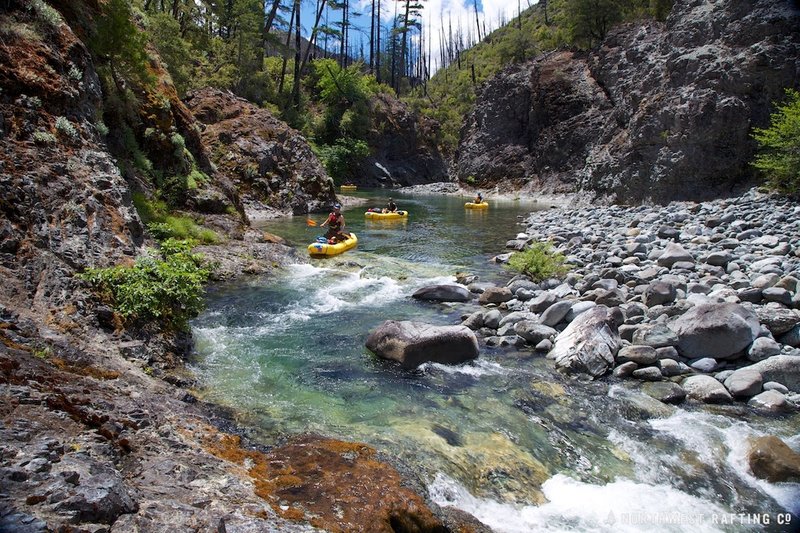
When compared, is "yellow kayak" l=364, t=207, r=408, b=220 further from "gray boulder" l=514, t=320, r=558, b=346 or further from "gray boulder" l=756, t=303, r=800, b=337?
"gray boulder" l=756, t=303, r=800, b=337

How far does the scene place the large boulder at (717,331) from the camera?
6.54 m

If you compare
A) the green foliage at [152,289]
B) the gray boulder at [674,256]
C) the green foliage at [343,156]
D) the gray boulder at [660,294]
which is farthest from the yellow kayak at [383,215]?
the green foliage at [343,156]

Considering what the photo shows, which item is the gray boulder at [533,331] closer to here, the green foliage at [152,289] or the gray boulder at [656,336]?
the gray boulder at [656,336]

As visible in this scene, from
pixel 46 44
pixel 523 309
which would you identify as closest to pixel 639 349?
pixel 523 309

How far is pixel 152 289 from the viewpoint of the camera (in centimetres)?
610

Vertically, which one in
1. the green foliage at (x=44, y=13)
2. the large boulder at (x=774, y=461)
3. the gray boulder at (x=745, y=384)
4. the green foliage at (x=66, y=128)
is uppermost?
the green foliage at (x=44, y=13)

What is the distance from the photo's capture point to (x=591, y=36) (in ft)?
138


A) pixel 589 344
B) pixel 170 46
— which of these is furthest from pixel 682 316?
pixel 170 46

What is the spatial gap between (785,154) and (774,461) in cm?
1480

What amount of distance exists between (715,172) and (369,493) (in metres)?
20.8

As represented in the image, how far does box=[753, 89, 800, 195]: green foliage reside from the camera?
47.4 feet

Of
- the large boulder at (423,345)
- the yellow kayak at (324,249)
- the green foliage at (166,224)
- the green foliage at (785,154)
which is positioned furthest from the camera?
the green foliage at (785,154)

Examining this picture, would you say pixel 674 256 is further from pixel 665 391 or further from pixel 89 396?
pixel 89 396

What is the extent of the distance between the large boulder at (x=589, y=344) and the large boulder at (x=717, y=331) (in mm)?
943
